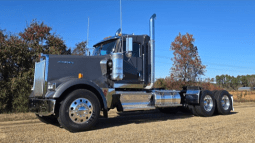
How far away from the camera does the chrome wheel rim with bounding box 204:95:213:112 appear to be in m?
9.20

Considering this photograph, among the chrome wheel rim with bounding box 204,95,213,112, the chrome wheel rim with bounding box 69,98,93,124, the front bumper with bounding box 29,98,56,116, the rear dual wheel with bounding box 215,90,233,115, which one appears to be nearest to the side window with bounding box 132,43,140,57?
the chrome wheel rim with bounding box 69,98,93,124

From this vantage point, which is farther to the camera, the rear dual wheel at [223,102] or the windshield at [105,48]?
the rear dual wheel at [223,102]

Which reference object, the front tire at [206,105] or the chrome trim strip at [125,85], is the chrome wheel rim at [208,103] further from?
the chrome trim strip at [125,85]

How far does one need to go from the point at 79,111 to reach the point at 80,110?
0.12ft

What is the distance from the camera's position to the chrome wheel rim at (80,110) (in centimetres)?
573

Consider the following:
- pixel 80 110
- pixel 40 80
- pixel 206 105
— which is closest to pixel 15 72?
pixel 40 80

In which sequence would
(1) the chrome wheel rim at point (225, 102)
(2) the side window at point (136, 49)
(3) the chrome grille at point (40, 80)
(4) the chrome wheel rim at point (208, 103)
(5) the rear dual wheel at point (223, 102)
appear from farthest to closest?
(1) the chrome wheel rim at point (225, 102) → (5) the rear dual wheel at point (223, 102) → (4) the chrome wheel rim at point (208, 103) → (2) the side window at point (136, 49) → (3) the chrome grille at point (40, 80)

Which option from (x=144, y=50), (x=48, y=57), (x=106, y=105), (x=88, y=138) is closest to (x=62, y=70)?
(x=48, y=57)

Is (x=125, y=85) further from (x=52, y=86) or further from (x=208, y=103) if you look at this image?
(x=208, y=103)

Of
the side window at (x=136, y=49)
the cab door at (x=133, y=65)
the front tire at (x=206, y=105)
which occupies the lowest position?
the front tire at (x=206, y=105)

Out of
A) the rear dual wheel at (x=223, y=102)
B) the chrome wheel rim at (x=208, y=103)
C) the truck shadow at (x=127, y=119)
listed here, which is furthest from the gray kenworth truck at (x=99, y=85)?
the rear dual wheel at (x=223, y=102)

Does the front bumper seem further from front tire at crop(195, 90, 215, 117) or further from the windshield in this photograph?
front tire at crop(195, 90, 215, 117)

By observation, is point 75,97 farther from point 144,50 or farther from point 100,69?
point 144,50

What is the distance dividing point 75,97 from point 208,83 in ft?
60.8
